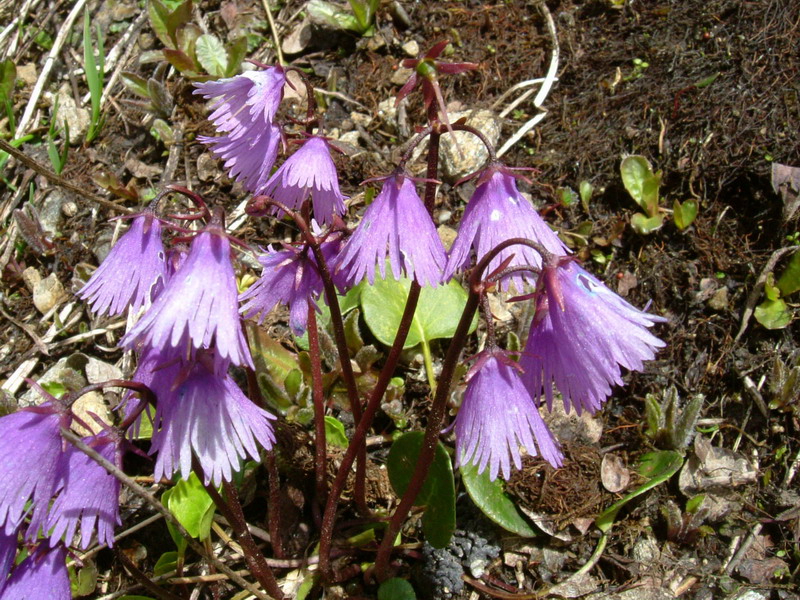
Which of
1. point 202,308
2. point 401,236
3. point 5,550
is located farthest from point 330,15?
point 5,550

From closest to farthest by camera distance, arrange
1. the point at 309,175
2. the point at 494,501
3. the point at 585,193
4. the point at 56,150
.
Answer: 1. the point at 309,175
2. the point at 494,501
3. the point at 585,193
4. the point at 56,150

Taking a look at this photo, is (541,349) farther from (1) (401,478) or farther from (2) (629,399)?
(2) (629,399)

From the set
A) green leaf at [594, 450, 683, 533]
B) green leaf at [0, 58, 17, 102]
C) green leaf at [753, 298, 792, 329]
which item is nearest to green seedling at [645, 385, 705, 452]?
green leaf at [594, 450, 683, 533]

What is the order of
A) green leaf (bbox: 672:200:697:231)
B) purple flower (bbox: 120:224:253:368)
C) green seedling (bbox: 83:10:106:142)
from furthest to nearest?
green seedling (bbox: 83:10:106:142), green leaf (bbox: 672:200:697:231), purple flower (bbox: 120:224:253:368)

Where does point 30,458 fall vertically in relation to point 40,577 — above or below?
above

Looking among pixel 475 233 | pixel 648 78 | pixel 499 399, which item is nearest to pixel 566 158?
pixel 648 78

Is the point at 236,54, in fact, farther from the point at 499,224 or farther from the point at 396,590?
the point at 396,590

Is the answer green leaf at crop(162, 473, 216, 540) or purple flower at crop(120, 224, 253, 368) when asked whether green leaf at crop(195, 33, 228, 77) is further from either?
purple flower at crop(120, 224, 253, 368)
